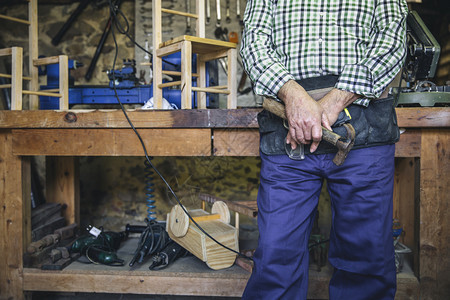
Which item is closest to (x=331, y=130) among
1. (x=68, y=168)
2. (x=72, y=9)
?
(x=68, y=168)

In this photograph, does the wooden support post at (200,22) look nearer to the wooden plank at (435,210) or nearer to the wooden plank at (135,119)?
the wooden plank at (135,119)

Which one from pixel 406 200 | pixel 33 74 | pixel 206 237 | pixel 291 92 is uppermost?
pixel 33 74

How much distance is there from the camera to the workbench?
1870 millimetres

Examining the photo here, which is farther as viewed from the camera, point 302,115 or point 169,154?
point 169,154

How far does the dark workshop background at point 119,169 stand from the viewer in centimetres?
386

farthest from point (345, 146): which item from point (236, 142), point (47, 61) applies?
point (47, 61)

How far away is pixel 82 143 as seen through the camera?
79.4 inches

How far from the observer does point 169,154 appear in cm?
196

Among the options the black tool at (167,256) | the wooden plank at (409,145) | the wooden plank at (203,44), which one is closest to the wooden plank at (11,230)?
the black tool at (167,256)

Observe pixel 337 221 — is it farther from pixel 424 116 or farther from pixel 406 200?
pixel 406 200

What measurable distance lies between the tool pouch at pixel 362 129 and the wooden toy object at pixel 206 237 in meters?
0.84

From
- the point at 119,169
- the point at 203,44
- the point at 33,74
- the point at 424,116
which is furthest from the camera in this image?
the point at 119,169

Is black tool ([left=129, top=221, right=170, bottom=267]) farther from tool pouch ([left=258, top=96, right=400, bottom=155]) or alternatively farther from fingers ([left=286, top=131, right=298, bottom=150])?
fingers ([left=286, top=131, right=298, bottom=150])

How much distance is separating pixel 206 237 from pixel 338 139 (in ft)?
3.63
